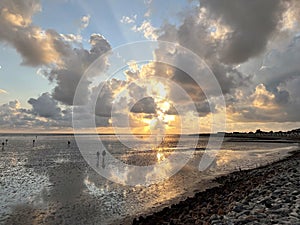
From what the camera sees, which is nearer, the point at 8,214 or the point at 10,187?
the point at 8,214

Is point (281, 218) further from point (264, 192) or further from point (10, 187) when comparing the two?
point (10, 187)

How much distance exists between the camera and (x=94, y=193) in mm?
21406

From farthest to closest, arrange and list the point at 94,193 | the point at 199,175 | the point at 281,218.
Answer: the point at 199,175, the point at 94,193, the point at 281,218

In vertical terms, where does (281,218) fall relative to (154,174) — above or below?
above

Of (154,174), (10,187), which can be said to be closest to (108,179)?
(154,174)

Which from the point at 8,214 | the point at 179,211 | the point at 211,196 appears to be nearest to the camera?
the point at 179,211

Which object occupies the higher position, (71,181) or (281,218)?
(281,218)

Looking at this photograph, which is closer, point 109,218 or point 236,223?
point 236,223

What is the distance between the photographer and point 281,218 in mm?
8422

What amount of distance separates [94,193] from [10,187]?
8846 millimetres

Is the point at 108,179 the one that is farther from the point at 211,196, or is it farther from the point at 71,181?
the point at 211,196

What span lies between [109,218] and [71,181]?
12.5 m

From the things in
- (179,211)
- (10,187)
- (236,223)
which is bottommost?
(10,187)

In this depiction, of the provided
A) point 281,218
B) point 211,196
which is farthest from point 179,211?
point 281,218
